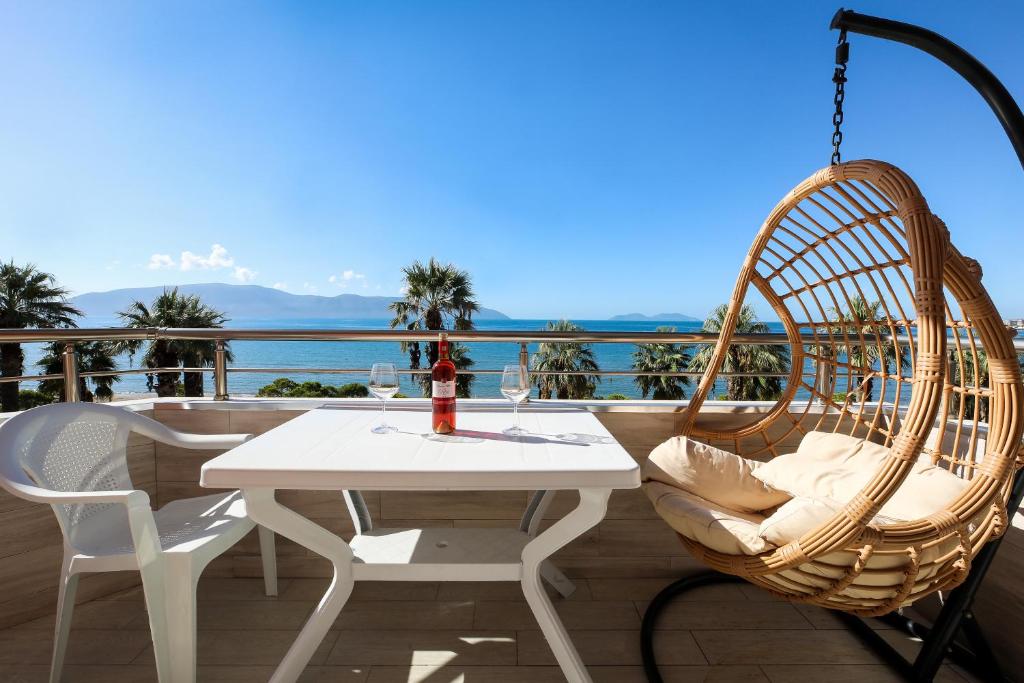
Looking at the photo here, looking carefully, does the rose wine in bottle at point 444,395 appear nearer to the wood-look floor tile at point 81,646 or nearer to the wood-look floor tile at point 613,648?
the wood-look floor tile at point 613,648

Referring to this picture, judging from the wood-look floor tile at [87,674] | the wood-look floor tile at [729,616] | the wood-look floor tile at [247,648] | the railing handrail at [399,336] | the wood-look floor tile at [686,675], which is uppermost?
the railing handrail at [399,336]

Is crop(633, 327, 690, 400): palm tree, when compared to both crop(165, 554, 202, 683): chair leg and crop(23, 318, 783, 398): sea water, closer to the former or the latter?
crop(23, 318, 783, 398): sea water

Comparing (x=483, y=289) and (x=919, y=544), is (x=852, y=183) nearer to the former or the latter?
(x=919, y=544)

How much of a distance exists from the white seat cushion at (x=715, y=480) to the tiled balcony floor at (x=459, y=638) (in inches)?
19.1

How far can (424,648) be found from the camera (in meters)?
1.71

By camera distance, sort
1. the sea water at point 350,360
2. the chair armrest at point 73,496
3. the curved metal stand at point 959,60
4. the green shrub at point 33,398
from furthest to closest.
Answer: the sea water at point 350,360, the green shrub at point 33,398, the curved metal stand at point 959,60, the chair armrest at point 73,496

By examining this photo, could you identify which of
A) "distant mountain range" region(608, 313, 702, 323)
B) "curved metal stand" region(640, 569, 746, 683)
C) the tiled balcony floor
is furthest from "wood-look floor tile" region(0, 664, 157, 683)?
"distant mountain range" region(608, 313, 702, 323)

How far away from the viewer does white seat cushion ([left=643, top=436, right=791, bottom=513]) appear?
5.59 ft

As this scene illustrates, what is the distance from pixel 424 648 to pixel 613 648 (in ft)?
2.03

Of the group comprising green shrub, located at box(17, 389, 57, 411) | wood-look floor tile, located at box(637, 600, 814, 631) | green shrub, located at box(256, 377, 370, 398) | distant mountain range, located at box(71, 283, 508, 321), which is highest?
distant mountain range, located at box(71, 283, 508, 321)

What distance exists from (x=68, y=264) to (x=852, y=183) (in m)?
55.2

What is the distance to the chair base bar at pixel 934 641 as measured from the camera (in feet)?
4.80

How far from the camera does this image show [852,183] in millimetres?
1647

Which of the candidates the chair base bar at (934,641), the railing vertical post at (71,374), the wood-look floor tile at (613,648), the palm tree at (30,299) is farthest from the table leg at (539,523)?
the palm tree at (30,299)
